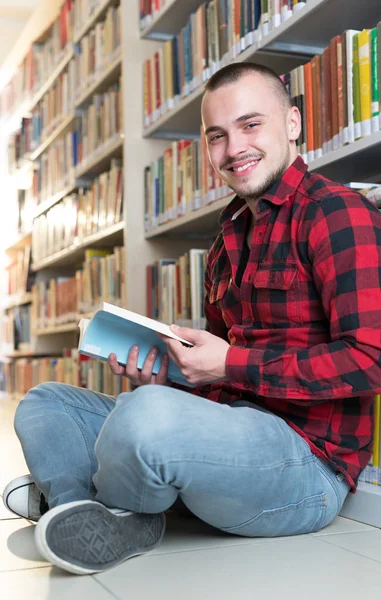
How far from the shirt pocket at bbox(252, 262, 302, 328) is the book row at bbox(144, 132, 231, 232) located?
3.48 ft

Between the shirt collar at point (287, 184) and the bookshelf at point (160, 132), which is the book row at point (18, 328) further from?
the shirt collar at point (287, 184)

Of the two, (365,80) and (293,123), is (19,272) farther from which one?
(293,123)

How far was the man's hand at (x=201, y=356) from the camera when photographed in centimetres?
125

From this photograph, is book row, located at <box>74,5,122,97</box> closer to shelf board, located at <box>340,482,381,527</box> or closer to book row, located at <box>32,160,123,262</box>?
book row, located at <box>32,160,123,262</box>

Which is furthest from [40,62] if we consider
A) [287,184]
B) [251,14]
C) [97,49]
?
[287,184]

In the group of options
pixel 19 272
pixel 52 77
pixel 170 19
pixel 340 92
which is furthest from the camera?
pixel 19 272

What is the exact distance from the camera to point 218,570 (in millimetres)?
1115

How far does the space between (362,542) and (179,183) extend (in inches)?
69.0

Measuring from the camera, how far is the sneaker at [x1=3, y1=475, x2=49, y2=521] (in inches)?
55.1

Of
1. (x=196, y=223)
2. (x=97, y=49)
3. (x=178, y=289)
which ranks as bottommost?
(x=178, y=289)

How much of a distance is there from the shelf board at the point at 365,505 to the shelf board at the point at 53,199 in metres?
2.97

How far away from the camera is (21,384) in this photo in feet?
18.1

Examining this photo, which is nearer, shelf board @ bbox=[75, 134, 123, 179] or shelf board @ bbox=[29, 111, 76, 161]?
shelf board @ bbox=[75, 134, 123, 179]

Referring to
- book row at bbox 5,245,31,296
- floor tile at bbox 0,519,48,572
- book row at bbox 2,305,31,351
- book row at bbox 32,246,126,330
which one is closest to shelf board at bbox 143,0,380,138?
book row at bbox 32,246,126,330
